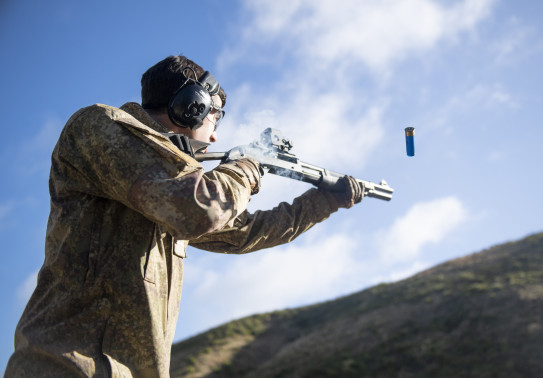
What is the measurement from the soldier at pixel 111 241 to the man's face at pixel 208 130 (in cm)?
79

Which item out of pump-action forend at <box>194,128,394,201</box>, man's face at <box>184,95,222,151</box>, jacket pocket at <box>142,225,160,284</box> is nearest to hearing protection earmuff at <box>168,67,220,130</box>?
man's face at <box>184,95,222,151</box>

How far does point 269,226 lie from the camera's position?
450 cm

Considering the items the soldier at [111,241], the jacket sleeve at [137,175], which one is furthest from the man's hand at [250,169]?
the jacket sleeve at [137,175]

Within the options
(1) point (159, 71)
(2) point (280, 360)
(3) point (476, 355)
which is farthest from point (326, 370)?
(1) point (159, 71)

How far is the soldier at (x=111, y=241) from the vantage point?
2500 millimetres

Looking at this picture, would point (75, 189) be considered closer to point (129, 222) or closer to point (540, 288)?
point (129, 222)

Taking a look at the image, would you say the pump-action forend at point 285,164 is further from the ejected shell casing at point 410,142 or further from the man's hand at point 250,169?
the man's hand at point 250,169

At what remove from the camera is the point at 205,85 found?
3.76m

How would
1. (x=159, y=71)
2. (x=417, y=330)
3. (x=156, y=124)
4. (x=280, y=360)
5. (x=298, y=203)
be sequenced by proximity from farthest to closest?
(x=280, y=360), (x=417, y=330), (x=298, y=203), (x=159, y=71), (x=156, y=124)

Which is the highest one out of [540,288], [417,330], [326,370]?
[540,288]

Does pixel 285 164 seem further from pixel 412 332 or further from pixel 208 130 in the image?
pixel 412 332

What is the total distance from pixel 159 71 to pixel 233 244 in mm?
1485

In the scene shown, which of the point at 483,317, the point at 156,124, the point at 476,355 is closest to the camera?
the point at 156,124

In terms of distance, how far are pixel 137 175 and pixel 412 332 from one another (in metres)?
25.8
